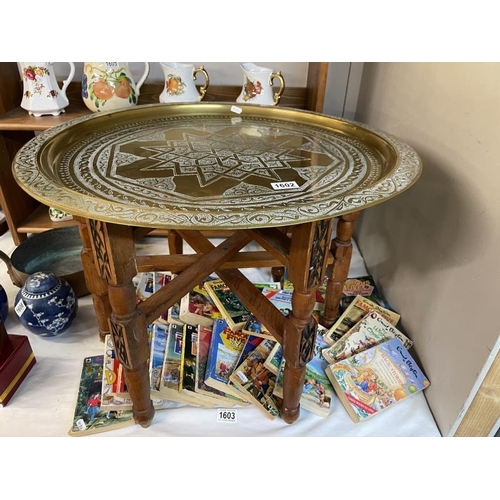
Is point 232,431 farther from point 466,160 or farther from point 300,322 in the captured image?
point 466,160

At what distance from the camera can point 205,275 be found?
98 cm

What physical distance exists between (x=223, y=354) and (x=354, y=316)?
1.40 ft

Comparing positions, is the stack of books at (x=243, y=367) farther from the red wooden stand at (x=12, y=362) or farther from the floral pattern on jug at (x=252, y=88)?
the floral pattern on jug at (x=252, y=88)

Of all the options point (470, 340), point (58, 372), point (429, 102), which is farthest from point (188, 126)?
point (470, 340)

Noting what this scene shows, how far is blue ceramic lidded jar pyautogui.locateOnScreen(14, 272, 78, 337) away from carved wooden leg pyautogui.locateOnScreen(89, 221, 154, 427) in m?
0.39

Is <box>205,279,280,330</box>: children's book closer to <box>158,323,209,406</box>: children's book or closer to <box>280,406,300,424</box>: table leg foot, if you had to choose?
<box>158,323,209,406</box>: children's book

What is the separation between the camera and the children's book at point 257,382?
1035mm

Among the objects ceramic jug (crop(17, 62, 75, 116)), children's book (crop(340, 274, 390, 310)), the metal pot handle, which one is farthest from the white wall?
the metal pot handle

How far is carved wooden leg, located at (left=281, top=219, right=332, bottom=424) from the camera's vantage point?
0.75 meters

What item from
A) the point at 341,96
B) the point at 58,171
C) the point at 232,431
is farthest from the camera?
the point at 341,96

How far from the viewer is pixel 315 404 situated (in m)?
1.05

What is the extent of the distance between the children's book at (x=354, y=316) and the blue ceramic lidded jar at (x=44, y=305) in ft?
2.44

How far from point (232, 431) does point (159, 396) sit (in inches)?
7.7

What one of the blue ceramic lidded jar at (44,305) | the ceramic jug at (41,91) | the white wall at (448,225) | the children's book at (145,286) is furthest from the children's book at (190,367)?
the ceramic jug at (41,91)
